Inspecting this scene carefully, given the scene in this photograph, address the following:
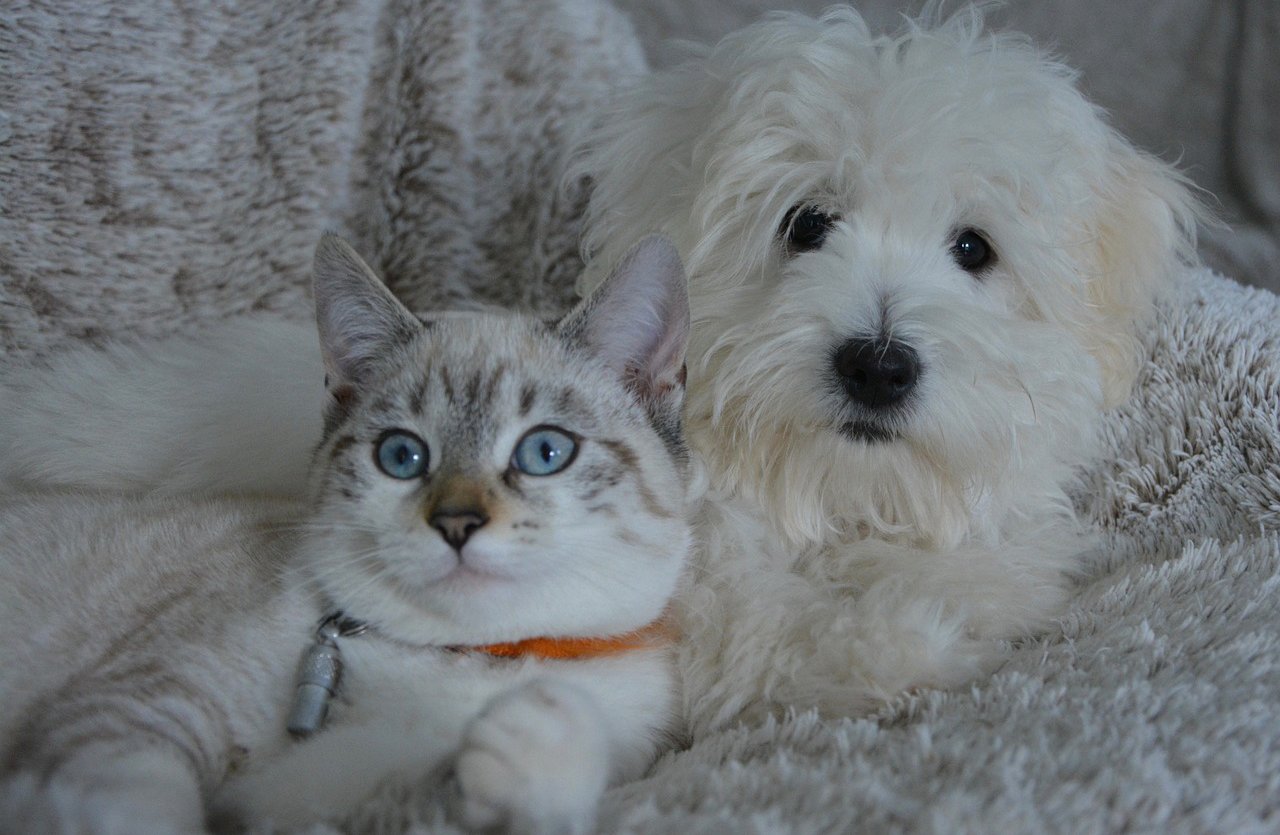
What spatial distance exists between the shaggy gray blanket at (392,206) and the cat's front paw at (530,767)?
0.93 ft

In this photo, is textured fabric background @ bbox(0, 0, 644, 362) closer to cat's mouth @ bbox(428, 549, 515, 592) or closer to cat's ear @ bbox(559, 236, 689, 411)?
cat's ear @ bbox(559, 236, 689, 411)

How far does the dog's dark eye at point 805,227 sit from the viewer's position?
120cm

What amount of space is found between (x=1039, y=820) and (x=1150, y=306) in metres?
0.87

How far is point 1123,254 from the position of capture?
4.30ft

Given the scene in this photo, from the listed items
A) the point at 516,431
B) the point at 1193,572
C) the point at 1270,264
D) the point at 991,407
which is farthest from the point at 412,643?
the point at 1270,264

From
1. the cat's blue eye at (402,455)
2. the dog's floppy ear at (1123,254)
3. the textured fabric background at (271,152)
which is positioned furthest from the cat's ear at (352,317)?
the dog's floppy ear at (1123,254)

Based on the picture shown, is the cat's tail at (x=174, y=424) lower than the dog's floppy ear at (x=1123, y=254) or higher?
lower

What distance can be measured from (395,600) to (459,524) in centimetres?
13

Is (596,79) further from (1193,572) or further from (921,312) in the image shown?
(1193,572)

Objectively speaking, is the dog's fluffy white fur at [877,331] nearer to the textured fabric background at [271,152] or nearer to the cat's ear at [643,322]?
the cat's ear at [643,322]

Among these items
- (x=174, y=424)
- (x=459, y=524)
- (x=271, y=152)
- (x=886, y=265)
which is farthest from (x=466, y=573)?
(x=271, y=152)

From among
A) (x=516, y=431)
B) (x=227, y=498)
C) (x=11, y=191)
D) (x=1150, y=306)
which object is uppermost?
(x=1150, y=306)

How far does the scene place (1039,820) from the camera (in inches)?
29.0

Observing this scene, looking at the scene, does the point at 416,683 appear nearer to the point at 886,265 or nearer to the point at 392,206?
the point at 886,265
